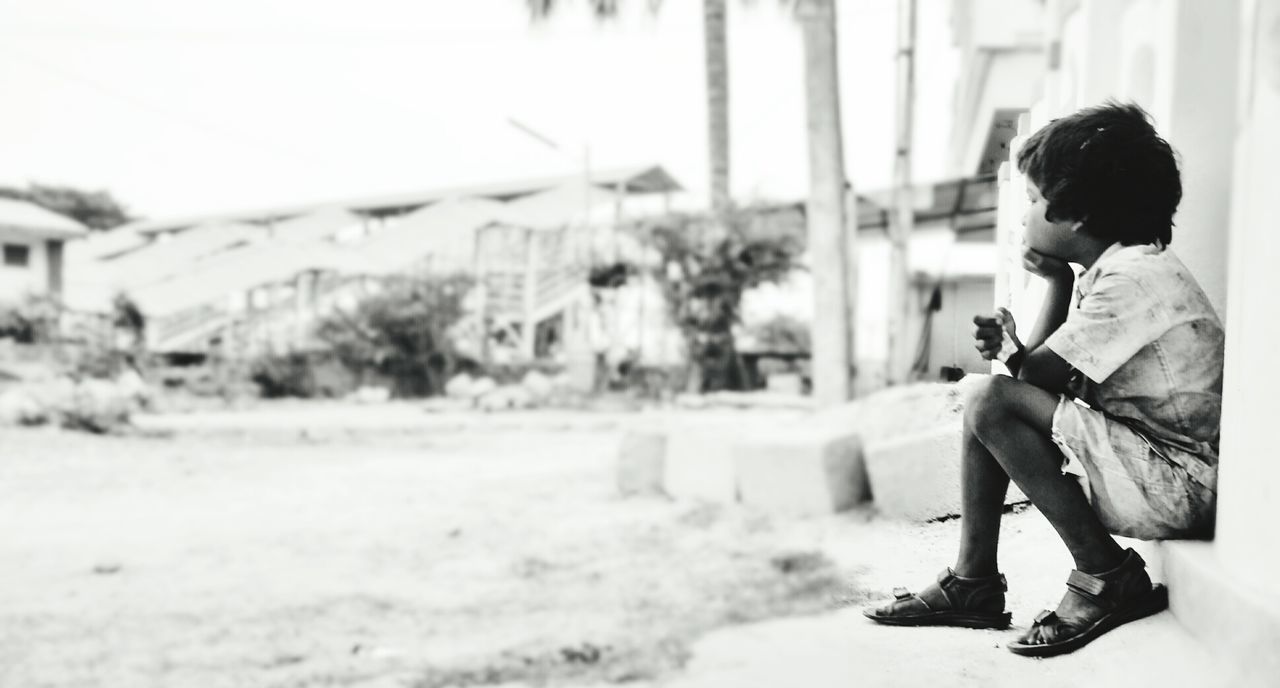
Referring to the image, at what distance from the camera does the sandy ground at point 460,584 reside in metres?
0.63

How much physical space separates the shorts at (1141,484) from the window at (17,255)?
9430 mm

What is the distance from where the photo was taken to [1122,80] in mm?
484

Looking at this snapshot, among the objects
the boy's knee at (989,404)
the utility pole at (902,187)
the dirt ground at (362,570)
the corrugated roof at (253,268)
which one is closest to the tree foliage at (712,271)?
the corrugated roof at (253,268)

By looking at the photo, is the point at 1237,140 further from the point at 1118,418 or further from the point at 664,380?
the point at 664,380

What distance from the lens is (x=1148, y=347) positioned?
0.61 m

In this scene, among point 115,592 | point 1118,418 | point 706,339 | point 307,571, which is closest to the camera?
point 1118,418

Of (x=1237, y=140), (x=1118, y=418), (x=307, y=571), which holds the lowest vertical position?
(x=307, y=571)

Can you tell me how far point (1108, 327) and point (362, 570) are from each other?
3.01 meters

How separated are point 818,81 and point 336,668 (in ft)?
5.25

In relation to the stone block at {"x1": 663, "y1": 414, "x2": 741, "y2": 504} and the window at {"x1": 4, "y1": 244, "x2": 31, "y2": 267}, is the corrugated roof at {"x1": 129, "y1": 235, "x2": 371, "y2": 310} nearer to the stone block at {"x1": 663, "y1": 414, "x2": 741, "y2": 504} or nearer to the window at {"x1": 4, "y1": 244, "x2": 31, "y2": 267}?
the window at {"x1": 4, "y1": 244, "x2": 31, "y2": 267}

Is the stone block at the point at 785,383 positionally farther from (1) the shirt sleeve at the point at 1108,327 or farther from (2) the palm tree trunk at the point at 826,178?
(1) the shirt sleeve at the point at 1108,327

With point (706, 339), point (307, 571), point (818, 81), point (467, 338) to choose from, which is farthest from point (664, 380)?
point (818, 81)

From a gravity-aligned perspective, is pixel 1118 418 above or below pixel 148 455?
above

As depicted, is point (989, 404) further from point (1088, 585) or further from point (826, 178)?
point (826, 178)
